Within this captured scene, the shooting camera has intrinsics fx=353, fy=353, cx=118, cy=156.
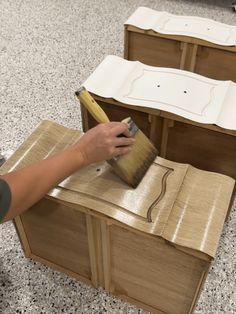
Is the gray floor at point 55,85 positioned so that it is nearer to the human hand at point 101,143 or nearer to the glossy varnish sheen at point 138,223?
the glossy varnish sheen at point 138,223

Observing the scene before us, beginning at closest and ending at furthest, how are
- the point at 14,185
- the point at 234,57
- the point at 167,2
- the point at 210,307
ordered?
the point at 14,185 → the point at 210,307 → the point at 234,57 → the point at 167,2

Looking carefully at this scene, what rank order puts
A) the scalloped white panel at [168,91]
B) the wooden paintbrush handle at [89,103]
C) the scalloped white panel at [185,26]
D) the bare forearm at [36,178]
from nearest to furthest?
the bare forearm at [36,178], the wooden paintbrush handle at [89,103], the scalloped white panel at [168,91], the scalloped white panel at [185,26]

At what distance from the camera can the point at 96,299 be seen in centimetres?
106

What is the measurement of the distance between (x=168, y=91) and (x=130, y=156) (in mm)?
357

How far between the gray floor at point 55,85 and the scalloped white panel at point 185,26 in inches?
17.2

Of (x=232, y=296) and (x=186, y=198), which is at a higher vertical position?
(x=186, y=198)

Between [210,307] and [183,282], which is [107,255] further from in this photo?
[210,307]

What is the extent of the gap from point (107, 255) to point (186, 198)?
26cm

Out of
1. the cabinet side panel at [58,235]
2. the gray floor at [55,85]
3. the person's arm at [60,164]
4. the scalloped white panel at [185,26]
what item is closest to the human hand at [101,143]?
the person's arm at [60,164]

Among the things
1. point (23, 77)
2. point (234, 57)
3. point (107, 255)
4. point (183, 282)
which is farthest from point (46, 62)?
point (183, 282)

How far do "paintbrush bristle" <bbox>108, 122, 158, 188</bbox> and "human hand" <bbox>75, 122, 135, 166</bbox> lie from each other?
1.4 inches

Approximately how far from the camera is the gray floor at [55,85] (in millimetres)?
1057

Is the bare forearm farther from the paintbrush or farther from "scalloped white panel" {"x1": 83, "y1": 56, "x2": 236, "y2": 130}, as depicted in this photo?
"scalloped white panel" {"x1": 83, "y1": 56, "x2": 236, "y2": 130}

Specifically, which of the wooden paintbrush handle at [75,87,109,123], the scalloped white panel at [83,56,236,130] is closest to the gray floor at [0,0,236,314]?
the scalloped white panel at [83,56,236,130]
